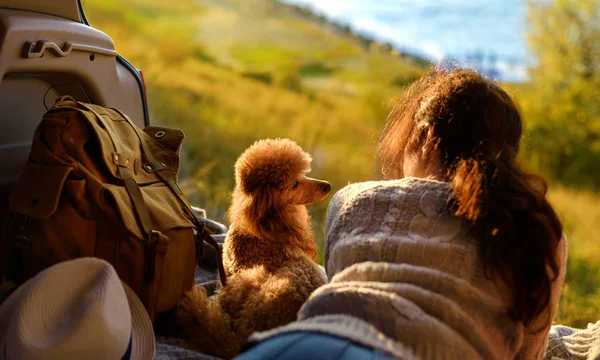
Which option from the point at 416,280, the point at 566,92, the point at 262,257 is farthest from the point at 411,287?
the point at 566,92

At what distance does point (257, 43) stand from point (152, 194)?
3986mm

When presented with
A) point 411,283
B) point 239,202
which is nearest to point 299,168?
point 239,202

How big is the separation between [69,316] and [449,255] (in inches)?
32.6

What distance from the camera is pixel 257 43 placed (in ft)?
18.5

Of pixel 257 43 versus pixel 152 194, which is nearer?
pixel 152 194

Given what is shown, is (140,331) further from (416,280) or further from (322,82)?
(322,82)

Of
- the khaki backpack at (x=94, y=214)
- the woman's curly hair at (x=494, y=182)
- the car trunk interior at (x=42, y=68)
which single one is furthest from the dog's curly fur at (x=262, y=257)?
the car trunk interior at (x=42, y=68)

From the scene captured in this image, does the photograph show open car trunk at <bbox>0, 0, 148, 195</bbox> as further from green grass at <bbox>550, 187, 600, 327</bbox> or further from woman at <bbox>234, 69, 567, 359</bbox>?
green grass at <bbox>550, 187, 600, 327</bbox>

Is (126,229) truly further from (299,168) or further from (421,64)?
(421,64)

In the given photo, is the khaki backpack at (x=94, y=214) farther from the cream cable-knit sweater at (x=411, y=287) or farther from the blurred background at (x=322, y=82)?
the blurred background at (x=322, y=82)

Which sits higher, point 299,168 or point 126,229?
point 299,168

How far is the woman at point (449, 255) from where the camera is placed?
49.0 inches

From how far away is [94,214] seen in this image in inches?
65.1

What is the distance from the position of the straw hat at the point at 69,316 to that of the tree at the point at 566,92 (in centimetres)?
377
